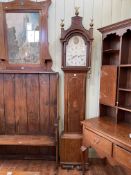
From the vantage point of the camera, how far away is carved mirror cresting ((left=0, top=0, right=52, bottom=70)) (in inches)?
88.5

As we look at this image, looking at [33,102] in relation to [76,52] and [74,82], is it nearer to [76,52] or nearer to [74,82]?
[74,82]

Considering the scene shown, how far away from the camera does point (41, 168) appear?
2.33 metres

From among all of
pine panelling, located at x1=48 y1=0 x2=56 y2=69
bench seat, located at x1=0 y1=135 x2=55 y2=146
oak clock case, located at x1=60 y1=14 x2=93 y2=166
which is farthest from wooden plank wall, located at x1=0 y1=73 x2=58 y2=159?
pine panelling, located at x1=48 y1=0 x2=56 y2=69

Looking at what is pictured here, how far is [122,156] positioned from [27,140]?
1240 mm

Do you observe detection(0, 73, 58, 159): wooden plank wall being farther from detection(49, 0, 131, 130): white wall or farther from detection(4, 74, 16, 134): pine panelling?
detection(49, 0, 131, 130): white wall

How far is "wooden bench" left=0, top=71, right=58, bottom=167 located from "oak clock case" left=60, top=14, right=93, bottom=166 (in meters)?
0.18

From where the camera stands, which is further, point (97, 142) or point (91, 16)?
point (91, 16)

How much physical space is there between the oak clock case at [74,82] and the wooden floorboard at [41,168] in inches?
6.3

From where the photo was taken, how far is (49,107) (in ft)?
7.97

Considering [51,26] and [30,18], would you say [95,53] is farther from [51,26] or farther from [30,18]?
[30,18]

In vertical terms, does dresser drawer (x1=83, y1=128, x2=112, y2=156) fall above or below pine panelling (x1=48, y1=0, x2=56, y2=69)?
below

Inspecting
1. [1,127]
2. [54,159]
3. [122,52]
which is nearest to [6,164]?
[1,127]

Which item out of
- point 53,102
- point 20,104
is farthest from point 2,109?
point 53,102

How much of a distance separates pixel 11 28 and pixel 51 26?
527 mm
